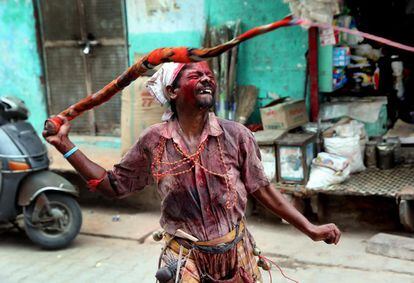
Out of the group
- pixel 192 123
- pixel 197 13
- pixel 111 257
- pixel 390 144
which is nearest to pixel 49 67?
pixel 197 13

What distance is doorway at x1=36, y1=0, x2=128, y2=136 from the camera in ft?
22.5

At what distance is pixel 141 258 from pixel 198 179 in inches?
108

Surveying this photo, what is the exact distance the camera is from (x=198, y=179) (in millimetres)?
2578

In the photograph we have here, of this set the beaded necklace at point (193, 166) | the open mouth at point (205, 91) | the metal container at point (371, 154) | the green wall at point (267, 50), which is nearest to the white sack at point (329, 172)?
the metal container at point (371, 154)

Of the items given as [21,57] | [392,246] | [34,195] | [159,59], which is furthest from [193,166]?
[21,57]

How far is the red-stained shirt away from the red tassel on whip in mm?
288

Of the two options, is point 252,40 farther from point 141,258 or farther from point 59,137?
point 59,137

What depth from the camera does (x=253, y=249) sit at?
2.83 meters

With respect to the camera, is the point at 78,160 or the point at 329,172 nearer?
the point at 78,160

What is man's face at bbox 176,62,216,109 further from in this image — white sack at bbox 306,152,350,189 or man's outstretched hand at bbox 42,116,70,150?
white sack at bbox 306,152,350,189

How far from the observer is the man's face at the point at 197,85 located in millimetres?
2479

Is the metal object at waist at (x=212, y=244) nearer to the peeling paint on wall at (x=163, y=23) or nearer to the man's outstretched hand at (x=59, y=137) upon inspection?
the man's outstretched hand at (x=59, y=137)

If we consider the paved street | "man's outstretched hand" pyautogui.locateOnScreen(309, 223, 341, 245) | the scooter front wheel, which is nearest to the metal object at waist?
"man's outstretched hand" pyautogui.locateOnScreen(309, 223, 341, 245)

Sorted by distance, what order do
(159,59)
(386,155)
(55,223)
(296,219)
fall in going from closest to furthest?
1. (159,59)
2. (296,219)
3. (55,223)
4. (386,155)
